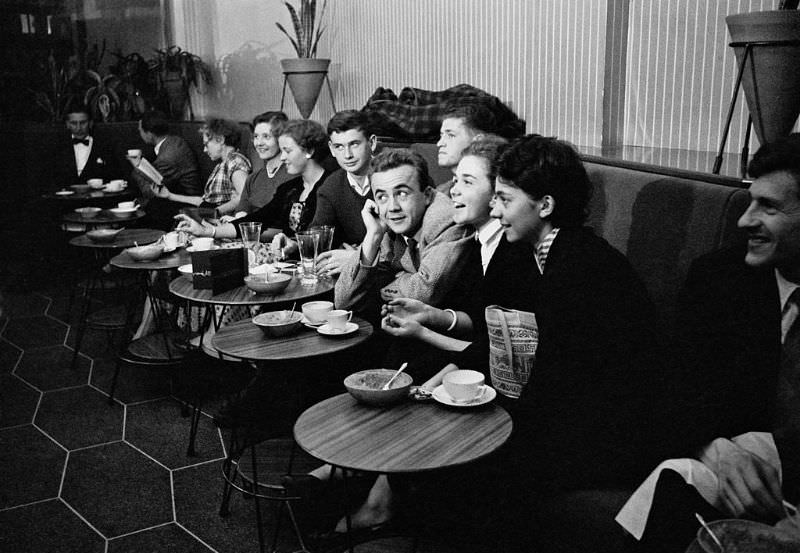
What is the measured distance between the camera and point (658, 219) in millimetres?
2547

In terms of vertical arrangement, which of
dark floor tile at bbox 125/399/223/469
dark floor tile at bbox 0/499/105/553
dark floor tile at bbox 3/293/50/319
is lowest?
dark floor tile at bbox 0/499/105/553

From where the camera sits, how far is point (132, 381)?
4578 millimetres

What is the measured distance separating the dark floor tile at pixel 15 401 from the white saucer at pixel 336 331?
7.14ft

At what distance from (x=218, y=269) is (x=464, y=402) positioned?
1673mm

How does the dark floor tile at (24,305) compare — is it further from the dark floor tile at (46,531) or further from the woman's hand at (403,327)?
the woman's hand at (403,327)

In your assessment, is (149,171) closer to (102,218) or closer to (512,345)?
(102,218)

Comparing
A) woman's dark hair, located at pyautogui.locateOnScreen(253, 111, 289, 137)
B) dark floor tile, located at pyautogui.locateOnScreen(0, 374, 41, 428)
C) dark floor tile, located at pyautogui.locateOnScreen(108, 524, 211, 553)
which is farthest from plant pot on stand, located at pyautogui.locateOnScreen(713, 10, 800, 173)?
dark floor tile, located at pyautogui.locateOnScreen(0, 374, 41, 428)

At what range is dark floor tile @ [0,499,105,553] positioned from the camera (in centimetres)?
279

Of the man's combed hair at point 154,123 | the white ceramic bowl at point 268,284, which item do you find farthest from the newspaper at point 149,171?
the white ceramic bowl at point 268,284

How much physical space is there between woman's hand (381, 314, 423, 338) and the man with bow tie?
18.0 ft

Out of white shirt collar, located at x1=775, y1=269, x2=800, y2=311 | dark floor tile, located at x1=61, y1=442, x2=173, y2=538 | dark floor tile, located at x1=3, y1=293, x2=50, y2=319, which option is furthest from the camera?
dark floor tile, located at x1=3, y1=293, x2=50, y2=319

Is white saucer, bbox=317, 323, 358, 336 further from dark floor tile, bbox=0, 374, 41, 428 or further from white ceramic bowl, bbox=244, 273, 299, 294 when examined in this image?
dark floor tile, bbox=0, 374, 41, 428

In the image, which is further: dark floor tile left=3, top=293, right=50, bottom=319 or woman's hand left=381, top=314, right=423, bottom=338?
dark floor tile left=3, top=293, right=50, bottom=319

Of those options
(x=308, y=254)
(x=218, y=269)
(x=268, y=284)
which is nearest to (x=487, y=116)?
(x=308, y=254)
